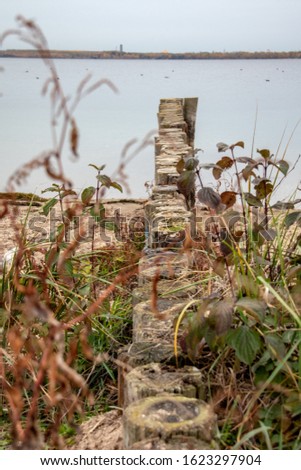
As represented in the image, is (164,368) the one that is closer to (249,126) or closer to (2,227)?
(2,227)

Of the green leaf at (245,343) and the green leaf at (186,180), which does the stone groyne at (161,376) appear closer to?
the green leaf at (245,343)

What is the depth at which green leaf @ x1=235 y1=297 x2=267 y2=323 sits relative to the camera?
2184 millimetres

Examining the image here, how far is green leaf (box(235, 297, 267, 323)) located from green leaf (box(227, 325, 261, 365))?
0.07 meters

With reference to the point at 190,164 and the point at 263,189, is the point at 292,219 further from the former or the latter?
the point at 190,164

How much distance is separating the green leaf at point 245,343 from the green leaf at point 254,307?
72mm

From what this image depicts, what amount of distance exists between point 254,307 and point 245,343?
0.38ft

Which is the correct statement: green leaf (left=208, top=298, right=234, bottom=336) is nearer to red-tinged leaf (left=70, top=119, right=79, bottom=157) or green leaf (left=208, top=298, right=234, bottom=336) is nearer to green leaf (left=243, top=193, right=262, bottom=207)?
red-tinged leaf (left=70, top=119, right=79, bottom=157)

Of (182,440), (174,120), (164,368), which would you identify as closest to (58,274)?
(164,368)

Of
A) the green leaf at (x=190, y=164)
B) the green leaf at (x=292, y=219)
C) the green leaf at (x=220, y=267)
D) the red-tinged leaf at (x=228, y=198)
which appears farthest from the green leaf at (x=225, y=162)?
the green leaf at (x=220, y=267)

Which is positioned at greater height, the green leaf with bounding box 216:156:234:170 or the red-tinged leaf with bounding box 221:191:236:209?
the green leaf with bounding box 216:156:234:170

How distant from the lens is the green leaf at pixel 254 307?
2.18 metres

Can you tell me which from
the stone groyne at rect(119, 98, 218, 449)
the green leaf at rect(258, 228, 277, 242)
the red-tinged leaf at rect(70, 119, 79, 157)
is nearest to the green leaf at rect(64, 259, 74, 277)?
the stone groyne at rect(119, 98, 218, 449)

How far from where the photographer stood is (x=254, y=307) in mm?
2205

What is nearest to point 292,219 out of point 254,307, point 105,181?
point 254,307
